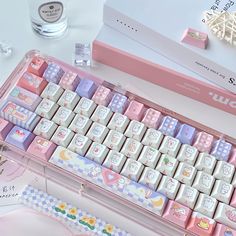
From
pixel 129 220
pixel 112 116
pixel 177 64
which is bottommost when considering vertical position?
pixel 129 220

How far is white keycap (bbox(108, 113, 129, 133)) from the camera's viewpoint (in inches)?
25.0

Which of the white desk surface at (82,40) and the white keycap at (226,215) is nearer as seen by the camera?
the white keycap at (226,215)

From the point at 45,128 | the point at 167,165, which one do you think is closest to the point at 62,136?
the point at 45,128

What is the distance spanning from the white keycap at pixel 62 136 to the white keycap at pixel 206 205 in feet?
0.53

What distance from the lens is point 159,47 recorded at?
68 cm

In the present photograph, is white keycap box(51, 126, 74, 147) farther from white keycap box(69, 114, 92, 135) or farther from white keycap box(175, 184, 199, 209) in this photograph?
white keycap box(175, 184, 199, 209)

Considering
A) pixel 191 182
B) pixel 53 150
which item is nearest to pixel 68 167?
pixel 53 150

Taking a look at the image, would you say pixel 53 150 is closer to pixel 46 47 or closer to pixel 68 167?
pixel 68 167

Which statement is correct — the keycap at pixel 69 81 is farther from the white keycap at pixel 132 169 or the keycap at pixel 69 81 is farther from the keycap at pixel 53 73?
the white keycap at pixel 132 169

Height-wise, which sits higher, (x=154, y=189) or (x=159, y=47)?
(x=159, y=47)

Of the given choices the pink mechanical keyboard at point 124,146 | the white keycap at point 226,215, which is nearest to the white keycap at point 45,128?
the pink mechanical keyboard at point 124,146

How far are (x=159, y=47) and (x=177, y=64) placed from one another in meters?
0.03

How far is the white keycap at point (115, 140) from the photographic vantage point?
62 cm

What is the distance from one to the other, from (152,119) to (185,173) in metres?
0.08
